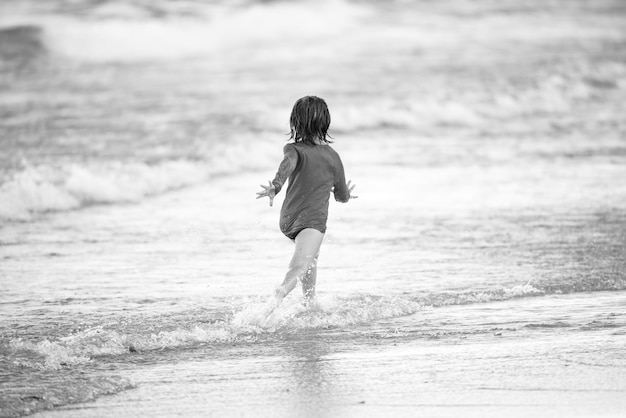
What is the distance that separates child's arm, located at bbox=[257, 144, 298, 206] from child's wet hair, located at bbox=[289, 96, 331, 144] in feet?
0.40

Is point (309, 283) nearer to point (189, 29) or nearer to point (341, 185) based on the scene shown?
point (341, 185)

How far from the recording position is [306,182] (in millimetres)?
6562

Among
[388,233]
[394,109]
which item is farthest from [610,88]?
[388,233]

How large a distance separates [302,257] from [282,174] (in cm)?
54

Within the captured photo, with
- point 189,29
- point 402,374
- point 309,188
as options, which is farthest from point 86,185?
point 189,29

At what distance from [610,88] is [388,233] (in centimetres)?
2697

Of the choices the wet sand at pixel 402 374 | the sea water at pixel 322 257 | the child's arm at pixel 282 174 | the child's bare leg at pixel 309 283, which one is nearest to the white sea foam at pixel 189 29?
the sea water at pixel 322 257

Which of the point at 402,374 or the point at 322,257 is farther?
the point at 322,257

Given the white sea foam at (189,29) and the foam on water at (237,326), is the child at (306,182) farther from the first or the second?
the white sea foam at (189,29)

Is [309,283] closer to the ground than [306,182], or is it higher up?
closer to the ground

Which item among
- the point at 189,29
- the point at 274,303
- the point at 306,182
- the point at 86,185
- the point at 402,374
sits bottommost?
the point at 402,374

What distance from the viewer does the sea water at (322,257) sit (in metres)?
5.10

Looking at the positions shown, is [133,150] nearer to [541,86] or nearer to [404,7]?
[541,86]

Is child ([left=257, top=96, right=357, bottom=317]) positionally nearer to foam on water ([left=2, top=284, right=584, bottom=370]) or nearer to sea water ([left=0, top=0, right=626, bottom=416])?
foam on water ([left=2, top=284, right=584, bottom=370])
